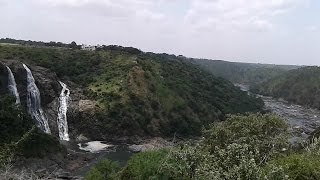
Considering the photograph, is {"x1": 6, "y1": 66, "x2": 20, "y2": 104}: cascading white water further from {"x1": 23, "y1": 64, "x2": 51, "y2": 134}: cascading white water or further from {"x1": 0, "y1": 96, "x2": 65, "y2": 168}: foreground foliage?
{"x1": 0, "y1": 96, "x2": 65, "y2": 168}: foreground foliage

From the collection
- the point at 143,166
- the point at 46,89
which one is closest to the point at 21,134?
the point at 46,89

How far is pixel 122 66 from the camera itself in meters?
108

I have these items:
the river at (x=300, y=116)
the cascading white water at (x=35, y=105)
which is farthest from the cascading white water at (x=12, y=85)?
the river at (x=300, y=116)

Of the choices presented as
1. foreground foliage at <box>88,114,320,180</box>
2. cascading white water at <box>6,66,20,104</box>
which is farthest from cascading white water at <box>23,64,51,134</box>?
foreground foliage at <box>88,114,320,180</box>

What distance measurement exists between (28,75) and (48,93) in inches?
207

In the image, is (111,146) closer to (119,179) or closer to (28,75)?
(28,75)

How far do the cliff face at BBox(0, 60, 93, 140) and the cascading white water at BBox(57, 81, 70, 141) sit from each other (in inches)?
28.0

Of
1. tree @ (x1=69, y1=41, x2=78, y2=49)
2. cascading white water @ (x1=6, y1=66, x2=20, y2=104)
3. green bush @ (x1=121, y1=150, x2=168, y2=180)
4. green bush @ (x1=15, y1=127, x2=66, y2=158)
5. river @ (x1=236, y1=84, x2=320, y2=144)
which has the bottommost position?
river @ (x1=236, y1=84, x2=320, y2=144)

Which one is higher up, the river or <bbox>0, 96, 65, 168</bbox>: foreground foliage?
<bbox>0, 96, 65, 168</bbox>: foreground foliage

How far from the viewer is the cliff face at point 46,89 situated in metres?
81.5

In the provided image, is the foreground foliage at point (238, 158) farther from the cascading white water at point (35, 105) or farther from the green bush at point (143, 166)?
the cascading white water at point (35, 105)

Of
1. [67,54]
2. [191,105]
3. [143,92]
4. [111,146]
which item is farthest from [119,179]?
[67,54]

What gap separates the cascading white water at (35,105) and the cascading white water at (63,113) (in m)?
2.95

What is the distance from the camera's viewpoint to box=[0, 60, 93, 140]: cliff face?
81500 millimetres
